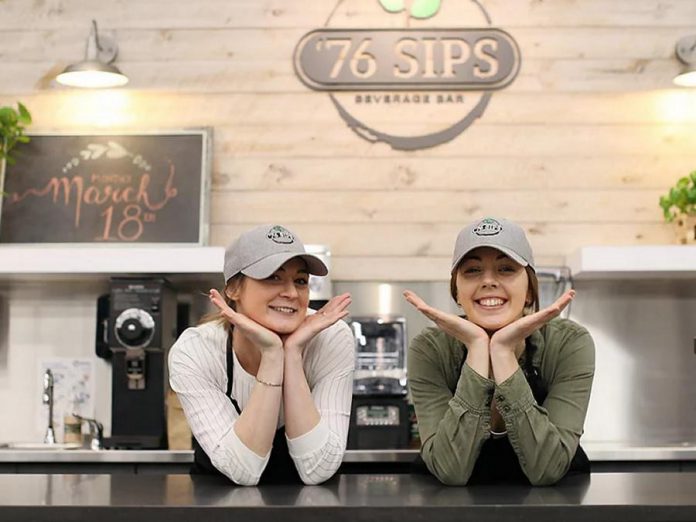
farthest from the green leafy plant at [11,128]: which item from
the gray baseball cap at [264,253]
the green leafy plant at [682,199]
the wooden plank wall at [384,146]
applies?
the green leafy plant at [682,199]

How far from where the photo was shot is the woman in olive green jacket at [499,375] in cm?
217

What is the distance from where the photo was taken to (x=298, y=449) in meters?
2.19

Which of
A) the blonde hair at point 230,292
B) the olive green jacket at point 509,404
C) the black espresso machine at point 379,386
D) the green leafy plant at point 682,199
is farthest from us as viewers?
the green leafy plant at point 682,199

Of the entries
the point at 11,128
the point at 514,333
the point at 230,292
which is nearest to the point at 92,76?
the point at 11,128

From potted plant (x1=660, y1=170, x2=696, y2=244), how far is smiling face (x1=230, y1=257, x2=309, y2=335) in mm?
2131

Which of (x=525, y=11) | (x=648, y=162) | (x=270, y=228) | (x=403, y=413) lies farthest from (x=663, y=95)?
(x=270, y=228)

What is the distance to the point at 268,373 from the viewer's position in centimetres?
226

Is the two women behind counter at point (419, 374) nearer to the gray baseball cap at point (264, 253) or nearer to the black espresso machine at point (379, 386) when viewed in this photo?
the gray baseball cap at point (264, 253)

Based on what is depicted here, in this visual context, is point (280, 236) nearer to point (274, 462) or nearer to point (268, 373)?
point (268, 373)

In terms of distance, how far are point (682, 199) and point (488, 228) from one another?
6.45 feet

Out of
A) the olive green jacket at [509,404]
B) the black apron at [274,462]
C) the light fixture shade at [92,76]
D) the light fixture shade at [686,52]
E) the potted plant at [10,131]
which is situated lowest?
the black apron at [274,462]

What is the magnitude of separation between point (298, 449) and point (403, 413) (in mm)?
1626

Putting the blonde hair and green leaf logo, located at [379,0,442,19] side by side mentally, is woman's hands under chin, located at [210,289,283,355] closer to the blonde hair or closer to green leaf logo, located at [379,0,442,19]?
the blonde hair

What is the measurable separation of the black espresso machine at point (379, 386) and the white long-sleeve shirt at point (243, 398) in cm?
136
